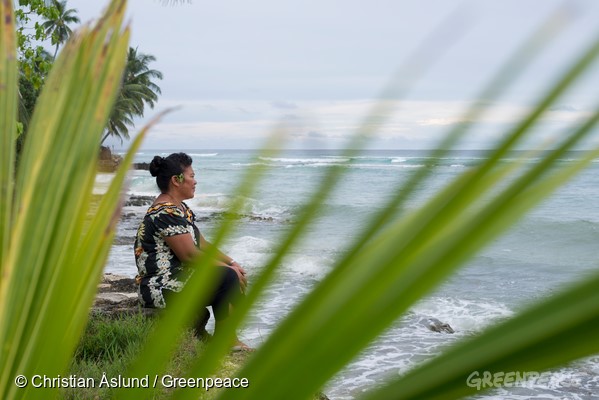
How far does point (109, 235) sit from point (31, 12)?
705 centimetres

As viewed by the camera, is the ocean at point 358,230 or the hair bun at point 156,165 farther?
the hair bun at point 156,165

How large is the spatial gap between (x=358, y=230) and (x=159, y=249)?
5.14 meters

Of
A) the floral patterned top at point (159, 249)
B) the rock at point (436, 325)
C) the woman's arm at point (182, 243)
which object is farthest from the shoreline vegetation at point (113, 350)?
the rock at point (436, 325)

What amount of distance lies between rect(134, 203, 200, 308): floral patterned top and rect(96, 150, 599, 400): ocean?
0.40m

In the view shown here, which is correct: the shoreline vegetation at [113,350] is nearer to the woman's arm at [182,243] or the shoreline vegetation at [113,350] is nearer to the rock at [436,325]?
the woman's arm at [182,243]

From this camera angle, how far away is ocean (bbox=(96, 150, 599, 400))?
1.28 ft

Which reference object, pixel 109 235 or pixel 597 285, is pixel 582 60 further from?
pixel 109 235

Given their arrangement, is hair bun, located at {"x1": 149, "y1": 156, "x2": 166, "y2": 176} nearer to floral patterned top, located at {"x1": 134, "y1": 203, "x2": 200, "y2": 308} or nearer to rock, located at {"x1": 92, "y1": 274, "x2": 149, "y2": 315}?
floral patterned top, located at {"x1": 134, "y1": 203, "x2": 200, "y2": 308}

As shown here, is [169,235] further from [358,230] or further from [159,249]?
[358,230]

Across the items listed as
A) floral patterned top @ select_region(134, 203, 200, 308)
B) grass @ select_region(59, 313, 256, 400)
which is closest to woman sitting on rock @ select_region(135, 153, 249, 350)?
floral patterned top @ select_region(134, 203, 200, 308)

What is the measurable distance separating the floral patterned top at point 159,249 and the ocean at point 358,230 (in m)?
0.40

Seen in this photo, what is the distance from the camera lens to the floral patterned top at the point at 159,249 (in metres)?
5.26

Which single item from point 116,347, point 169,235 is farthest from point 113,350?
point 169,235

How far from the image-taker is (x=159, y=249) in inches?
211
